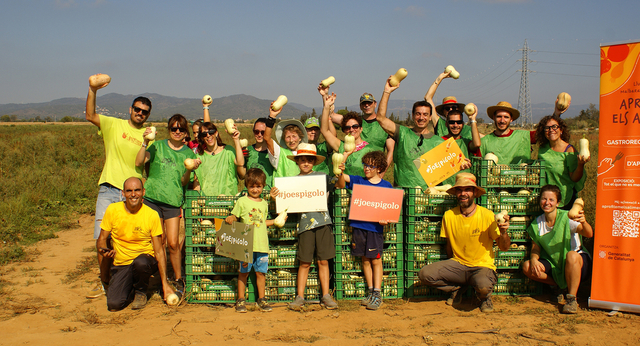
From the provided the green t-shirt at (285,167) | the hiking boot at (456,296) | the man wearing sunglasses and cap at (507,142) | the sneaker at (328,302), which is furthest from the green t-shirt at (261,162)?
the man wearing sunglasses and cap at (507,142)

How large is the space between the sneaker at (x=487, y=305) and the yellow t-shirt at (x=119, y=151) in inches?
193

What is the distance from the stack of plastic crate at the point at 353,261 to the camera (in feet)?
17.6

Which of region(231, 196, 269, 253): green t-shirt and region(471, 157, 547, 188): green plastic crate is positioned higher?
region(471, 157, 547, 188): green plastic crate

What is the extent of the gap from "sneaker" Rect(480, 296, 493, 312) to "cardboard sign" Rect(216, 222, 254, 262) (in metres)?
2.93

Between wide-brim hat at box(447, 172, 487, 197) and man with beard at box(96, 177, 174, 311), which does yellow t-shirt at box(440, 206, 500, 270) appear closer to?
wide-brim hat at box(447, 172, 487, 197)

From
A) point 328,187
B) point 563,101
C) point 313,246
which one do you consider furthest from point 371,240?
point 563,101

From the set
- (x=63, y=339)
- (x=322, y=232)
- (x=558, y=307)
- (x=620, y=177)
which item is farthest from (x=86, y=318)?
(x=620, y=177)

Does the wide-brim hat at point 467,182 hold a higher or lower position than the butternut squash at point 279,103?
lower

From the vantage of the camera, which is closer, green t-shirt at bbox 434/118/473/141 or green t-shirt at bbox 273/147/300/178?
green t-shirt at bbox 273/147/300/178

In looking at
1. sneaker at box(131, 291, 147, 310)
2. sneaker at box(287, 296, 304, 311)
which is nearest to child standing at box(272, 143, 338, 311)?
sneaker at box(287, 296, 304, 311)

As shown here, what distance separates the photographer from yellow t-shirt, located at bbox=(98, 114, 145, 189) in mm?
5676

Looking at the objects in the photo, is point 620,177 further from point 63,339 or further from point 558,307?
point 63,339

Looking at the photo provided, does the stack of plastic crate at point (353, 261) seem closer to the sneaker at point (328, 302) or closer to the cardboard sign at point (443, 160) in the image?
the sneaker at point (328, 302)

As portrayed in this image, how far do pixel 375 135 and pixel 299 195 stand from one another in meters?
1.92
